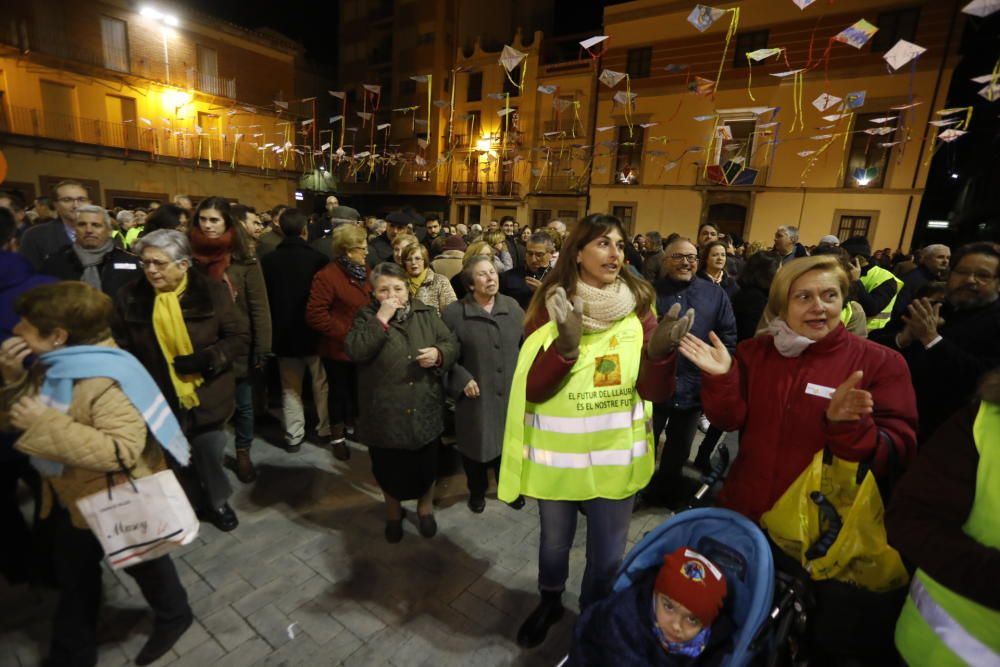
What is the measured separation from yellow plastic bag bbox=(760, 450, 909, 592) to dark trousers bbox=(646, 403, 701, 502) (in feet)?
6.35

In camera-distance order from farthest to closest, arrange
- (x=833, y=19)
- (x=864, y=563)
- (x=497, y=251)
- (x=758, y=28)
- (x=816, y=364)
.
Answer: (x=758, y=28) → (x=833, y=19) → (x=497, y=251) → (x=816, y=364) → (x=864, y=563)

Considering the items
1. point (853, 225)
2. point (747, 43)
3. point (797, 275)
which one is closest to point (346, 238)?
point (797, 275)

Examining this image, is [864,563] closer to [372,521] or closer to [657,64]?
[372,521]

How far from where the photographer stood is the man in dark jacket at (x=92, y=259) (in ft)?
11.0

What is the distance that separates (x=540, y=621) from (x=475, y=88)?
1107 inches

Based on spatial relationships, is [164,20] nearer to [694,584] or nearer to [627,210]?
[627,210]

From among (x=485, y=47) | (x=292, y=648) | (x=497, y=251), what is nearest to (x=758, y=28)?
(x=485, y=47)

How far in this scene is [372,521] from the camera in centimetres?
344

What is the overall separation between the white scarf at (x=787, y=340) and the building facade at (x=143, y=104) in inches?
937

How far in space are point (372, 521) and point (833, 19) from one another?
71.2 ft

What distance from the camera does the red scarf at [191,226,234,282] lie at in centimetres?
341

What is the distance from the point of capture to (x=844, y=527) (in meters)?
1.67

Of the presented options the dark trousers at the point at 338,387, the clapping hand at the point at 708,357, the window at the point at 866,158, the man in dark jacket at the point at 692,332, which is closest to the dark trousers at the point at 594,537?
the clapping hand at the point at 708,357

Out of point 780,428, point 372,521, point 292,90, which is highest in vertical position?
point 292,90
